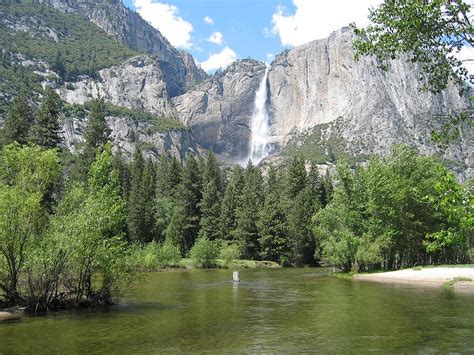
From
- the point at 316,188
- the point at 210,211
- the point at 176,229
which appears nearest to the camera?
the point at 176,229

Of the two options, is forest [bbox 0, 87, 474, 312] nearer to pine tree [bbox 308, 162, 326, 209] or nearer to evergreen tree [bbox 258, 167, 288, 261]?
evergreen tree [bbox 258, 167, 288, 261]

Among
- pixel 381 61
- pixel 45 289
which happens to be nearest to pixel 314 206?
pixel 45 289

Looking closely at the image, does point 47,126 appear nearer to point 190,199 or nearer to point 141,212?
point 141,212

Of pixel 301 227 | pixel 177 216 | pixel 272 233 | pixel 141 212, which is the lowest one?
pixel 272 233

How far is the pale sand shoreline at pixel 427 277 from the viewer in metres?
46.8

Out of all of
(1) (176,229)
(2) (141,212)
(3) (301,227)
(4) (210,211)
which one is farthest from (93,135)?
(3) (301,227)

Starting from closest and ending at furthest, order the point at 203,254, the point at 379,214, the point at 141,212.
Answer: the point at 379,214, the point at 203,254, the point at 141,212

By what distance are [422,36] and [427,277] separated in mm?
40973

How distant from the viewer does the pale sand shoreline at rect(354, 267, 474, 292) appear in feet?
154

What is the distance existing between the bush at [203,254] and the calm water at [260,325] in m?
42.1

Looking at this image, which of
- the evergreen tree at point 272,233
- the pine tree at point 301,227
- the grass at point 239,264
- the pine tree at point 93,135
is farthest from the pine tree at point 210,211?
the pine tree at point 93,135

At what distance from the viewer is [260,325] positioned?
24.5m

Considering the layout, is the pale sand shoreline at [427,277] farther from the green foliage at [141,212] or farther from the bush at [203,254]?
the green foliage at [141,212]

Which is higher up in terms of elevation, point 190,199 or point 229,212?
point 190,199
